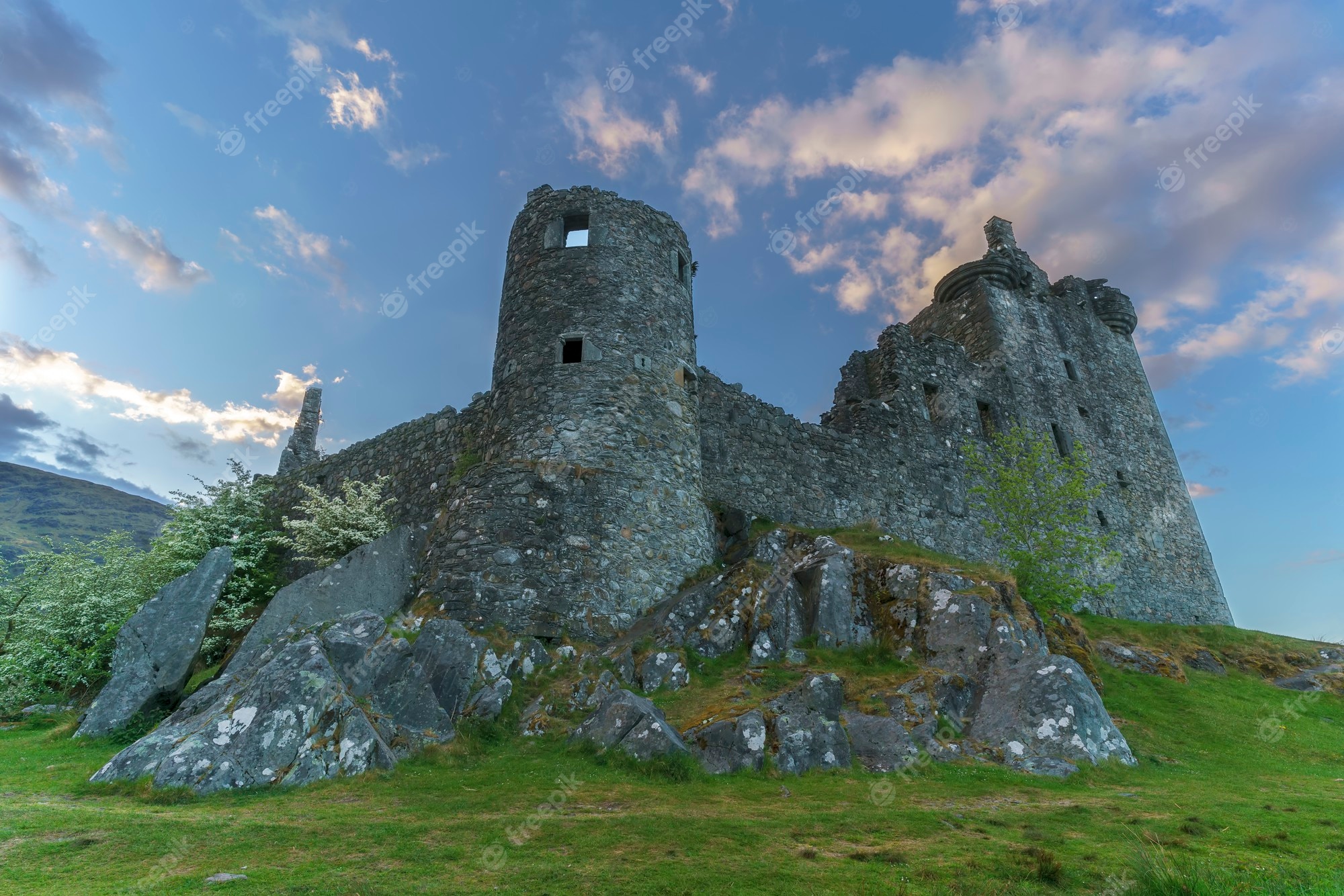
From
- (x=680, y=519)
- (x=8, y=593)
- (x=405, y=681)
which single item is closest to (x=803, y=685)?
(x=680, y=519)

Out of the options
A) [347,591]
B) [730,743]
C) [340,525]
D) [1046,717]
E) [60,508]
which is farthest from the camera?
[60,508]

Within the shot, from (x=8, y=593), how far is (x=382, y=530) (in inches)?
543

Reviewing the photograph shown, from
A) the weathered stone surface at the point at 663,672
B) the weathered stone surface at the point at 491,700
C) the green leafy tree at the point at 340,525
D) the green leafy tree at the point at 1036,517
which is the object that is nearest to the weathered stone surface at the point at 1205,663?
the green leafy tree at the point at 1036,517

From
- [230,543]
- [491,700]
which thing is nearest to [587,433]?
[491,700]

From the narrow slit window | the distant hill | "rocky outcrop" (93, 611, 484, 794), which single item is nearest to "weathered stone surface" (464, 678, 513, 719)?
"rocky outcrop" (93, 611, 484, 794)

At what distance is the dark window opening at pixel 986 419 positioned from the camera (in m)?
27.1

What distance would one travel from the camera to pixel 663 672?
12.0 m

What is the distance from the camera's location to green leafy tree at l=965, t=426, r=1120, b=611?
17766mm

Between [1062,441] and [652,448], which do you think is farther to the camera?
[1062,441]

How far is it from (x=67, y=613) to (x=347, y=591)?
1064 cm

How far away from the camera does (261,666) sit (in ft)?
34.0

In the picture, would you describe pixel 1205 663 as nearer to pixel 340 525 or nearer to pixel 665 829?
pixel 665 829

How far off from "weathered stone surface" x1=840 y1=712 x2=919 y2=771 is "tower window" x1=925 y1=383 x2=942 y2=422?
1765cm

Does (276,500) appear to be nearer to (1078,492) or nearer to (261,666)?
(261,666)
